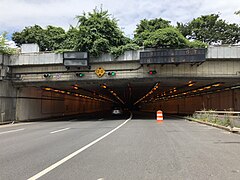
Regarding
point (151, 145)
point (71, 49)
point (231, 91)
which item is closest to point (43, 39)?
point (71, 49)

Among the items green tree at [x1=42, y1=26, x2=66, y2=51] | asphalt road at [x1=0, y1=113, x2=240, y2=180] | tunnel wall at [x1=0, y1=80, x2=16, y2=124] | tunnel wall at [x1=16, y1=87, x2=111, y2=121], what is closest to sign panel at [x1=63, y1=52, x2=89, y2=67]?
tunnel wall at [x1=0, y1=80, x2=16, y2=124]

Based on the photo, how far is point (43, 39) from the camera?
51.9m

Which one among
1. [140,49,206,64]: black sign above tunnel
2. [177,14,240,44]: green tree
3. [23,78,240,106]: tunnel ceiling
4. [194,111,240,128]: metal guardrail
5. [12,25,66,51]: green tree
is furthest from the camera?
[177,14,240,44]: green tree

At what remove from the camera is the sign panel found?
81.6ft

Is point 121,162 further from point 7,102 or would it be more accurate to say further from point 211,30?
point 211,30

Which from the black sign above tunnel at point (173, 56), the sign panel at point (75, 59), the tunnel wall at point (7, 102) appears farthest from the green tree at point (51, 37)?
the black sign above tunnel at point (173, 56)

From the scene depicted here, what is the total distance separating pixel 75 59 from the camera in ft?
82.0

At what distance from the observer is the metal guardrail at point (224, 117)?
14641 mm

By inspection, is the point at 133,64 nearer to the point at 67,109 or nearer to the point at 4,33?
the point at 4,33

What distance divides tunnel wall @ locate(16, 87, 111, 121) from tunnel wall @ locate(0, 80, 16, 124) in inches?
26.8

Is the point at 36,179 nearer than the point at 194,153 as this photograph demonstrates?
Yes

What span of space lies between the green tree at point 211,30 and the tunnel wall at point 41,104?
33766mm

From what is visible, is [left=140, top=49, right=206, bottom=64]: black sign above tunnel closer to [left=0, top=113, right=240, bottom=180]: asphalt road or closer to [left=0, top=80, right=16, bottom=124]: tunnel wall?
[left=0, top=80, right=16, bottom=124]: tunnel wall

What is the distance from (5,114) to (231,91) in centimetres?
2546
